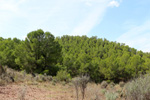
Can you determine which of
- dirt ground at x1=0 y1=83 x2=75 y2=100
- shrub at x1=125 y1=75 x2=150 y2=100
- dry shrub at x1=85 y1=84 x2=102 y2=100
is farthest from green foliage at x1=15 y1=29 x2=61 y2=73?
shrub at x1=125 y1=75 x2=150 y2=100

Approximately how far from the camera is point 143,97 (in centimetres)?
407

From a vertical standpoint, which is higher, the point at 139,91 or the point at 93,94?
the point at 139,91

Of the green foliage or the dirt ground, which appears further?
the green foliage

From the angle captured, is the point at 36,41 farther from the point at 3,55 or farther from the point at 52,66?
the point at 3,55

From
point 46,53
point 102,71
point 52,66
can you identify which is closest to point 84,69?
point 102,71

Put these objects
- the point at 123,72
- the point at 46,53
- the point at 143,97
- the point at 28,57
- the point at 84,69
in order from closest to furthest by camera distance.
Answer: the point at 143,97 < the point at 28,57 < the point at 46,53 < the point at 84,69 < the point at 123,72

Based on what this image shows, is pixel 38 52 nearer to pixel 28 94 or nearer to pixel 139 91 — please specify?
pixel 28 94

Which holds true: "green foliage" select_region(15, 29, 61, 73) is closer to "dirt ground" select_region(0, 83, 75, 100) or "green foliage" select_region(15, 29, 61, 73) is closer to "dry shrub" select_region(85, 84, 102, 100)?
"dirt ground" select_region(0, 83, 75, 100)

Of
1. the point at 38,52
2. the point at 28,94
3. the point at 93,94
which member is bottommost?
the point at 93,94

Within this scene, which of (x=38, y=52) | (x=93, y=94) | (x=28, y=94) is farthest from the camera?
(x=38, y=52)

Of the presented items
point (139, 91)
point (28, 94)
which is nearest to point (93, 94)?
point (28, 94)

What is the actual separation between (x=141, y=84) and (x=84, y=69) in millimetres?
→ 33153

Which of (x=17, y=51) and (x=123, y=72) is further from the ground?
(x=17, y=51)

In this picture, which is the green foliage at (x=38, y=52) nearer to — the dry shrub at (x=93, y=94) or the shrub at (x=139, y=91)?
the dry shrub at (x=93, y=94)
